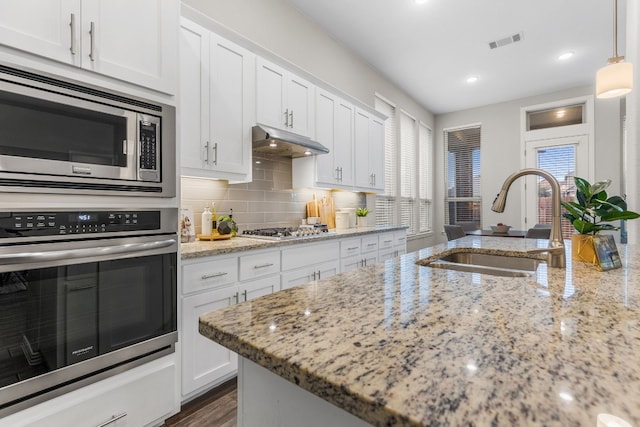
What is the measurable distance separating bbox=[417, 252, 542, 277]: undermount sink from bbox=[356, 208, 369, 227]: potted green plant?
2.34m

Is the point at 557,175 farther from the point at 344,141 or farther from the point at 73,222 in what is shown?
the point at 73,222

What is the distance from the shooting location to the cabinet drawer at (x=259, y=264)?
82.1 inches

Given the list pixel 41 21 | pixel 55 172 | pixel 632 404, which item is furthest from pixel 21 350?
pixel 632 404

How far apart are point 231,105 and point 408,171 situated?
405 centimetres

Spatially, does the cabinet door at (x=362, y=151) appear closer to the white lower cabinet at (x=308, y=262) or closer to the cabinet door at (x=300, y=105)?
the cabinet door at (x=300, y=105)

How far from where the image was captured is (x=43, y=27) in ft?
4.18

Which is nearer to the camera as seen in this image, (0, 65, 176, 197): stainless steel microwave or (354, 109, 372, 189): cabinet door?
(0, 65, 176, 197): stainless steel microwave

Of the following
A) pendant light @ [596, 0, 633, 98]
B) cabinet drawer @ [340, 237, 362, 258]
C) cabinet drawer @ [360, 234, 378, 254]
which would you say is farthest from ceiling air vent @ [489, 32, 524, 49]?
cabinet drawer @ [340, 237, 362, 258]

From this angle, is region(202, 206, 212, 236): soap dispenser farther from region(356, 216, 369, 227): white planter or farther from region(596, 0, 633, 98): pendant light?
region(596, 0, 633, 98): pendant light

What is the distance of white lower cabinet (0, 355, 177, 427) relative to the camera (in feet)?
4.14

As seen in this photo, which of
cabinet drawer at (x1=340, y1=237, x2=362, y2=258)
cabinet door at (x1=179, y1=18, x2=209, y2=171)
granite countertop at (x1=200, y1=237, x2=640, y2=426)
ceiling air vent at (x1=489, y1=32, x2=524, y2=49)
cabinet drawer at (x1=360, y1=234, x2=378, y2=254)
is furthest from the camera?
ceiling air vent at (x1=489, y1=32, x2=524, y2=49)

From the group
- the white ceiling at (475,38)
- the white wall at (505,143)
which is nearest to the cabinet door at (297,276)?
the white ceiling at (475,38)

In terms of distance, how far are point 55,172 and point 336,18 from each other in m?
3.24

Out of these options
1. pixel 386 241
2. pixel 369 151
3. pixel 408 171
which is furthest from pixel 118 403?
pixel 408 171
